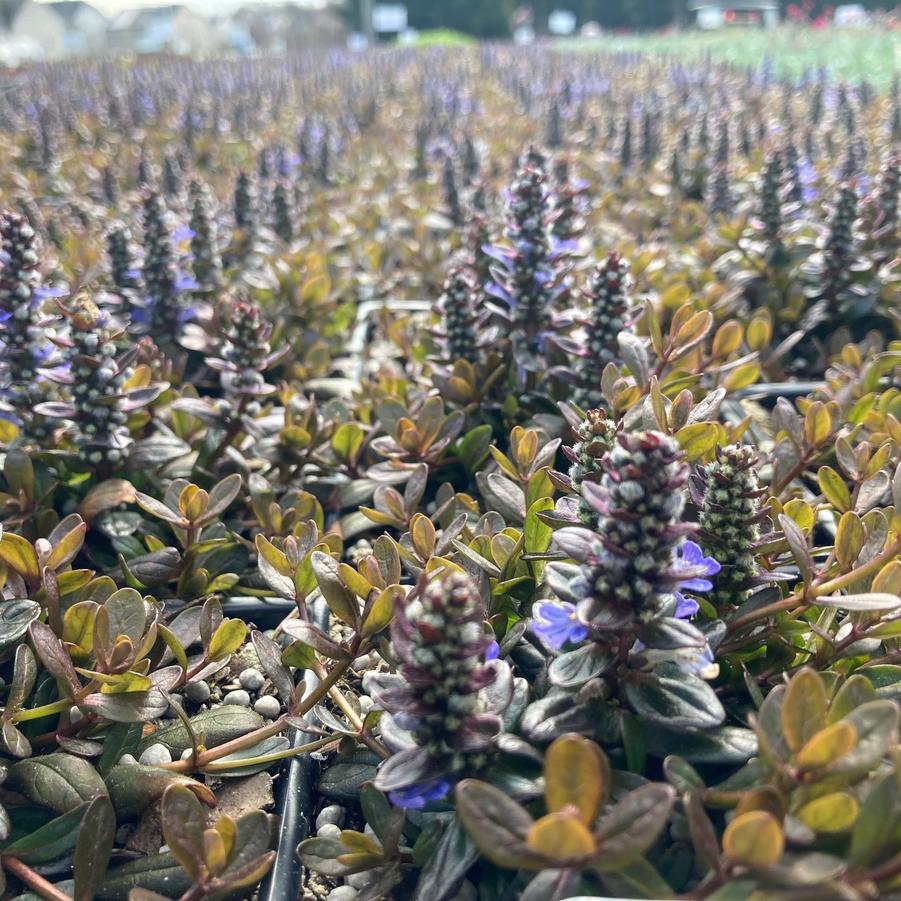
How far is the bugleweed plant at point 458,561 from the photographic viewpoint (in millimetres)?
970

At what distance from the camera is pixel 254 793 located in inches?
53.8

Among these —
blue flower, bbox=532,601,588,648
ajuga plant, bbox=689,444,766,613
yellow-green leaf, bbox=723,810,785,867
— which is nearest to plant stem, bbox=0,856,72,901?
blue flower, bbox=532,601,588,648

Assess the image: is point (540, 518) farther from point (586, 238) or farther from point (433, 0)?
point (433, 0)

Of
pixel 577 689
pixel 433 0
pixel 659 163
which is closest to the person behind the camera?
pixel 577 689

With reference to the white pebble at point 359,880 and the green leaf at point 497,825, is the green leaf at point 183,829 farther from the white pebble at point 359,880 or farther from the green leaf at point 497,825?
the green leaf at point 497,825

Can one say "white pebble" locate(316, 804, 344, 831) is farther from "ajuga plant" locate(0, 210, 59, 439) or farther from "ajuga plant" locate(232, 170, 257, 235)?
"ajuga plant" locate(232, 170, 257, 235)

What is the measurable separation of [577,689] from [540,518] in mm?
284

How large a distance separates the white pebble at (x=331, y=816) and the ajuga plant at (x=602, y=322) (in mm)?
1005

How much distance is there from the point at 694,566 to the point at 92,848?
846mm

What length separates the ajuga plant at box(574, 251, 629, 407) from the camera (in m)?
1.86

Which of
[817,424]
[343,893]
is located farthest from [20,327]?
[817,424]

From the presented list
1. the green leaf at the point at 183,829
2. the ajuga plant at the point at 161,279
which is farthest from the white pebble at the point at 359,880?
the ajuga plant at the point at 161,279

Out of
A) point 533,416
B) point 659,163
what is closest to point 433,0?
point 659,163

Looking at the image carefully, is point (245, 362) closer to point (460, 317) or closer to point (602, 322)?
point (460, 317)
